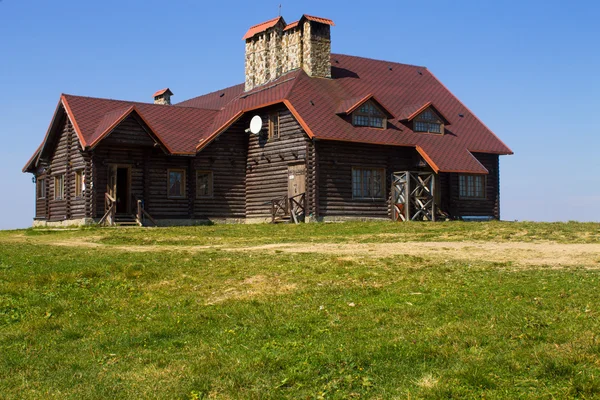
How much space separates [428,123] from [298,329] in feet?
99.7

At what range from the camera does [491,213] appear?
134 feet

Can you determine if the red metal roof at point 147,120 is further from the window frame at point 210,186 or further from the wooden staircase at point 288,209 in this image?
the wooden staircase at point 288,209

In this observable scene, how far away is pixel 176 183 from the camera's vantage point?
3641 cm

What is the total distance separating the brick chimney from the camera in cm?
3834

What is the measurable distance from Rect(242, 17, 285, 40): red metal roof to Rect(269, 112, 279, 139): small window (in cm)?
671

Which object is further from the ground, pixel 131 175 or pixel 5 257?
pixel 131 175

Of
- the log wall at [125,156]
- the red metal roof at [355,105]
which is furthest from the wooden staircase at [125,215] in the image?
the red metal roof at [355,105]

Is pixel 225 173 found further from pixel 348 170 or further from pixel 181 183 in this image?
pixel 348 170

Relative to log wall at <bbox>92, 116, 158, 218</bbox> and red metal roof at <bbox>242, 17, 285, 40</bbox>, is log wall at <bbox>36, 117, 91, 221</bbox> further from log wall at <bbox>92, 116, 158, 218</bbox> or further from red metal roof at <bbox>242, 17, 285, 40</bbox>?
red metal roof at <bbox>242, 17, 285, 40</bbox>

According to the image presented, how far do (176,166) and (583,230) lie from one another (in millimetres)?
19857

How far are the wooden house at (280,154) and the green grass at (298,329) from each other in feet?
58.9

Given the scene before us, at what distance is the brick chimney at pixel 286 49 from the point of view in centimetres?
3834

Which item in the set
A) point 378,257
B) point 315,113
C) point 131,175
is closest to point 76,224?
point 131,175

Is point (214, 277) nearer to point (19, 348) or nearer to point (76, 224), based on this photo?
point (19, 348)
